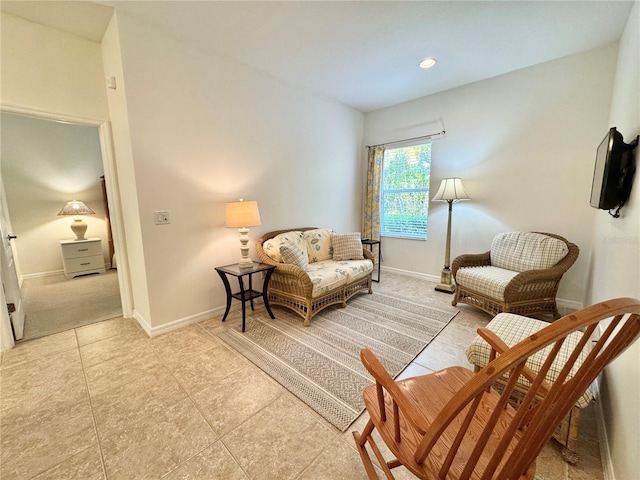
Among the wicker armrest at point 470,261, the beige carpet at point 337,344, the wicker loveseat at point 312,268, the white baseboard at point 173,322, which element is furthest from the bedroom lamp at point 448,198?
the white baseboard at point 173,322

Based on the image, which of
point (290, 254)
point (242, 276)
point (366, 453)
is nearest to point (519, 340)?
point (366, 453)

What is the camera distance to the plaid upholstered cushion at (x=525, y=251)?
2602 millimetres

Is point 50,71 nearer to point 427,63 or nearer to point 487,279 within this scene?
point 427,63

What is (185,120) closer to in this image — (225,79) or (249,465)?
(225,79)

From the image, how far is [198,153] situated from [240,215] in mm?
727

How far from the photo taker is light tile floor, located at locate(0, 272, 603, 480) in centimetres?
122

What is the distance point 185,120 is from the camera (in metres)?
2.40

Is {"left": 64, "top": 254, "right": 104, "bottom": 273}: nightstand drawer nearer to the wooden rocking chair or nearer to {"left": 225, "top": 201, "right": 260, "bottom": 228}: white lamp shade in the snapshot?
{"left": 225, "top": 201, "right": 260, "bottom": 228}: white lamp shade

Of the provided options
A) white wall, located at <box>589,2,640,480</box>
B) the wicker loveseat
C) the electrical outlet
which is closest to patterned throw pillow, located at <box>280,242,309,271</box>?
the wicker loveseat

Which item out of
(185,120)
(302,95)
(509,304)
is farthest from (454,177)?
(185,120)

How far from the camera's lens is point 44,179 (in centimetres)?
407

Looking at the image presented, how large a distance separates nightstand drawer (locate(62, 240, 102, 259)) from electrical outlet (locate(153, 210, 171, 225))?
2989mm

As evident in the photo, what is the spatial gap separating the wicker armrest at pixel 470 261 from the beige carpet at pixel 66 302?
12.4 feet

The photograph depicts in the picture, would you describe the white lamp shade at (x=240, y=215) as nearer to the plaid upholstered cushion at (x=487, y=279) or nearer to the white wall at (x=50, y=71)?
the white wall at (x=50, y=71)
